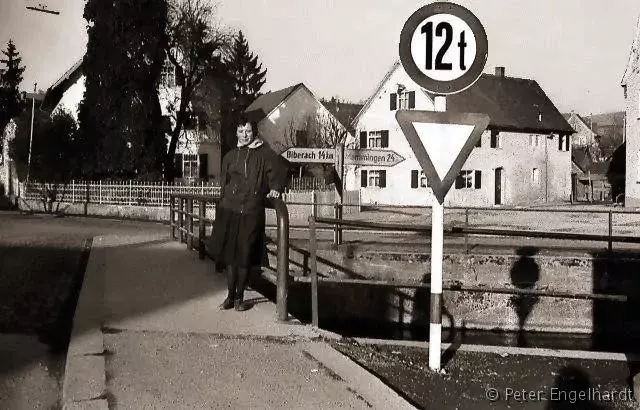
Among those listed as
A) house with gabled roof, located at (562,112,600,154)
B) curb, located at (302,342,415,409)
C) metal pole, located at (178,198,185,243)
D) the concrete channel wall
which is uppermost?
house with gabled roof, located at (562,112,600,154)

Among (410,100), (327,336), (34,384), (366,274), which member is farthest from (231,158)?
(410,100)

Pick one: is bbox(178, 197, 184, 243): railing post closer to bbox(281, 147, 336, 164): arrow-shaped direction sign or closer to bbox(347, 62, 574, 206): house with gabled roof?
bbox(281, 147, 336, 164): arrow-shaped direction sign

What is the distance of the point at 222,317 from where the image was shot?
21.7ft

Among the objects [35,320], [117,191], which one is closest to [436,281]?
[35,320]

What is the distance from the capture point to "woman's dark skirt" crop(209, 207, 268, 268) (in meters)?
6.80

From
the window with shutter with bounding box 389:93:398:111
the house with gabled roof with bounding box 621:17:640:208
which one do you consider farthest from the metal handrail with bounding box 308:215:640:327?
the window with shutter with bounding box 389:93:398:111

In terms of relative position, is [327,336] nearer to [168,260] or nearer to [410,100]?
[168,260]

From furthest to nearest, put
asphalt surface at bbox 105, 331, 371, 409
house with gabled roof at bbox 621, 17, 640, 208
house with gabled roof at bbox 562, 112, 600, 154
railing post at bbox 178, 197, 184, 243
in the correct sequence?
1. house with gabled roof at bbox 562, 112, 600, 154
2. house with gabled roof at bbox 621, 17, 640, 208
3. railing post at bbox 178, 197, 184, 243
4. asphalt surface at bbox 105, 331, 371, 409

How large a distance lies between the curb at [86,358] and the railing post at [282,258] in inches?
62.9

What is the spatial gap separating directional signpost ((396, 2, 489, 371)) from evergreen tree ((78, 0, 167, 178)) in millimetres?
27437

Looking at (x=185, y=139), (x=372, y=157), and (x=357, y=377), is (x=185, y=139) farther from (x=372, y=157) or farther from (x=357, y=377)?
(x=357, y=377)

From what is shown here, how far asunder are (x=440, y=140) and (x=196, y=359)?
2.41 meters

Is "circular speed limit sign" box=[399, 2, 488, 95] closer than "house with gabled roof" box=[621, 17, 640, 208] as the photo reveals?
Result: Yes

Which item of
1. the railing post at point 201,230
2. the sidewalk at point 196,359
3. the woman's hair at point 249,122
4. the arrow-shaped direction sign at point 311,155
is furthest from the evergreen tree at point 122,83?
the woman's hair at point 249,122
